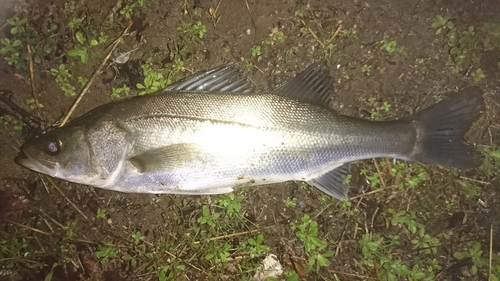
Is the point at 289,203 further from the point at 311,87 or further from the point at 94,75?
the point at 94,75

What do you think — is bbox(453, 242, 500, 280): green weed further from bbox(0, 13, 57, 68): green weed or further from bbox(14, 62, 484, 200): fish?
bbox(0, 13, 57, 68): green weed

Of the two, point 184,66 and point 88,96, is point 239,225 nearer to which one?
point 184,66

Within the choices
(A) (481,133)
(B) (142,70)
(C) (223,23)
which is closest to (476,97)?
(A) (481,133)

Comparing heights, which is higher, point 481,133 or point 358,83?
point 358,83

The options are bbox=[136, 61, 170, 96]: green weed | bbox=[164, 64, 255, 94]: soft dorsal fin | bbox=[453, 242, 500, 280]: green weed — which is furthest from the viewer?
bbox=[136, 61, 170, 96]: green weed

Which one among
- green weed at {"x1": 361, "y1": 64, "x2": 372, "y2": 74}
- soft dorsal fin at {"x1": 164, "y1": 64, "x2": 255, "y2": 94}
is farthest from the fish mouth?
green weed at {"x1": 361, "y1": 64, "x2": 372, "y2": 74}

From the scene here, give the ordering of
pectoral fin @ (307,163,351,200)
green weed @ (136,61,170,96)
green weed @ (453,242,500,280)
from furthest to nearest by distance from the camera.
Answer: green weed @ (136,61,170,96), green weed @ (453,242,500,280), pectoral fin @ (307,163,351,200)

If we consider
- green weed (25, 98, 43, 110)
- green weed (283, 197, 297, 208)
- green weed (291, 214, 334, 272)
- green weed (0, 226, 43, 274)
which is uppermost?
green weed (25, 98, 43, 110)
